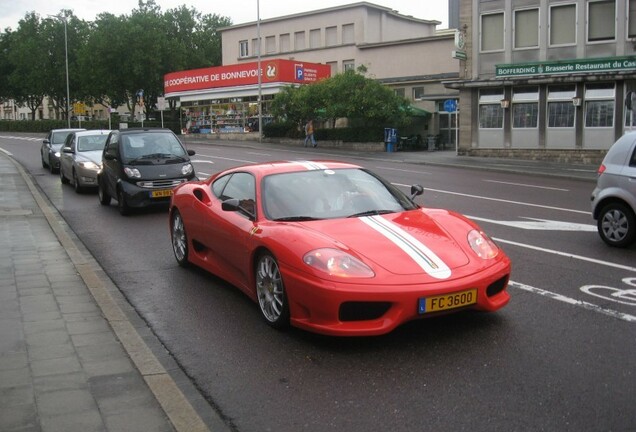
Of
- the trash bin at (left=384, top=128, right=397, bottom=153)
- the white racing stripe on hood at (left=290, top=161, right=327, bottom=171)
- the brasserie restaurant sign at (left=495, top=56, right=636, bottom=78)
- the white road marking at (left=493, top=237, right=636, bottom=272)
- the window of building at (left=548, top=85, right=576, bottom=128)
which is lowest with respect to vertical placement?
the white road marking at (left=493, top=237, right=636, bottom=272)

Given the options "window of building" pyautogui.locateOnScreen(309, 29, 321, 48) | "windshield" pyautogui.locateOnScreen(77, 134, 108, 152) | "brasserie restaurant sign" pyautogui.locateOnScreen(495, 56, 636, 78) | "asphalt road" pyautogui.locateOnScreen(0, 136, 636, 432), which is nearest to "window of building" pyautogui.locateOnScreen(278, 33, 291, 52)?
"window of building" pyautogui.locateOnScreen(309, 29, 321, 48)

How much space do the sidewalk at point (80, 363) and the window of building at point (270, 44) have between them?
188 ft

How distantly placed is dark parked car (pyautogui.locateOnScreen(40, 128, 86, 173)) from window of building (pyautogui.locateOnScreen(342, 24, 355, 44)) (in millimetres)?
35849

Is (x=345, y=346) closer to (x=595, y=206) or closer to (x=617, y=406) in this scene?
(x=617, y=406)

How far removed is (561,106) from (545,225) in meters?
21.1

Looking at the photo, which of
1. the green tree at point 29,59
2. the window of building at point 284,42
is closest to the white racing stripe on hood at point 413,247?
the window of building at point 284,42

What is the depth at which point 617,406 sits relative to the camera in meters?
3.96

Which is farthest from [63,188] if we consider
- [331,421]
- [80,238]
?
[331,421]

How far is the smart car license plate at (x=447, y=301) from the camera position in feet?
16.0

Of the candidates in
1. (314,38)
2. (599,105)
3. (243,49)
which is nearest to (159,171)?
(599,105)

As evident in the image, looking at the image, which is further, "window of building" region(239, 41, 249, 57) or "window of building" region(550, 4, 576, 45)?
"window of building" region(239, 41, 249, 57)

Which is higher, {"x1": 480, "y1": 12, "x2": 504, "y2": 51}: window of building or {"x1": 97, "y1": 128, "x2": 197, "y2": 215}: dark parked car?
{"x1": 480, "y1": 12, "x2": 504, "y2": 51}: window of building

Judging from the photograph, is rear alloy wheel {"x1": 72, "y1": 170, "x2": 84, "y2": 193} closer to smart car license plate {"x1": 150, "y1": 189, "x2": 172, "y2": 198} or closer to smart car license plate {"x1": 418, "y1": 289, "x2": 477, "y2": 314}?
smart car license plate {"x1": 150, "y1": 189, "x2": 172, "y2": 198}

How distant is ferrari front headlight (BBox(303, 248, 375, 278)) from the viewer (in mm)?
4992
